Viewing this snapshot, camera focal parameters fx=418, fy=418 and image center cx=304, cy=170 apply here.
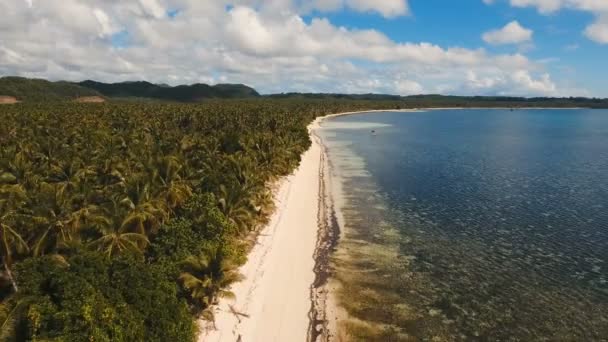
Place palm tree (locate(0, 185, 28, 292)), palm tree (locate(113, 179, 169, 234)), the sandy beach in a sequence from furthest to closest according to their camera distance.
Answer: palm tree (locate(113, 179, 169, 234)), the sandy beach, palm tree (locate(0, 185, 28, 292))

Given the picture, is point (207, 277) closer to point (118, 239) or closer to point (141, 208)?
point (118, 239)

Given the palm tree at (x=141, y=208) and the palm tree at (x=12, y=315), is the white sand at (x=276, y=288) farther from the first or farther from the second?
the palm tree at (x=12, y=315)

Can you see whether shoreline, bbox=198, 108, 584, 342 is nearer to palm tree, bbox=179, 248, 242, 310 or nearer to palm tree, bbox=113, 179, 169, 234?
palm tree, bbox=179, 248, 242, 310

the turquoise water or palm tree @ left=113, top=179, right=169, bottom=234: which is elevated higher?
palm tree @ left=113, top=179, right=169, bottom=234

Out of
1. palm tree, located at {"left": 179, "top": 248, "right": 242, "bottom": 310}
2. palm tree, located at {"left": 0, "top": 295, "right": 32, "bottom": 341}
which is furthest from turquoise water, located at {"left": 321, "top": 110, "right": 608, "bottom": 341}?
palm tree, located at {"left": 0, "top": 295, "right": 32, "bottom": 341}

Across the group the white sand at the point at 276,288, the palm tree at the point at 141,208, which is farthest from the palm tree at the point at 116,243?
the white sand at the point at 276,288

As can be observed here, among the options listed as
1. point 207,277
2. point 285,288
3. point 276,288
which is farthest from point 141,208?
point 285,288
